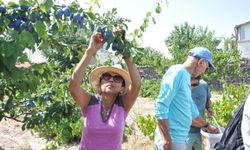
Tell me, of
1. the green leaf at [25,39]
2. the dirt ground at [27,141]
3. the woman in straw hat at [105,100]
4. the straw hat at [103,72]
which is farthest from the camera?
the dirt ground at [27,141]

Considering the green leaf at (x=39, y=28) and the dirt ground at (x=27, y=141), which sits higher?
the green leaf at (x=39, y=28)

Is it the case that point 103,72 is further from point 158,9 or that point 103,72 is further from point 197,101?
point 197,101

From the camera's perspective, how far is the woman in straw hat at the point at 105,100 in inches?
90.4

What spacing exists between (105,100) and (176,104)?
83 cm

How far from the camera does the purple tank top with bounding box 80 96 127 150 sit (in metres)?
2.30

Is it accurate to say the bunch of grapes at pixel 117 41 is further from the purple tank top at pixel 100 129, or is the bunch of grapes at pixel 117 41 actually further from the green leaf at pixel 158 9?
the green leaf at pixel 158 9

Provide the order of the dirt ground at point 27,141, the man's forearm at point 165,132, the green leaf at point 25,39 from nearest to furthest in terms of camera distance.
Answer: the green leaf at point 25,39 → the man's forearm at point 165,132 → the dirt ground at point 27,141

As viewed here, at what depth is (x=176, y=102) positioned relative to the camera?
3051mm

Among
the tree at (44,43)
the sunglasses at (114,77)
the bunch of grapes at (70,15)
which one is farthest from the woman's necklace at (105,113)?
the bunch of grapes at (70,15)

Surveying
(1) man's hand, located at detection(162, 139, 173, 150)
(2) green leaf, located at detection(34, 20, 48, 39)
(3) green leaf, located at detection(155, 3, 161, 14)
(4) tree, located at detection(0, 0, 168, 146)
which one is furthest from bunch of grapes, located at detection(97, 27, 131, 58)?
(1) man's hand, located at detection(162, 139, 173, 150)

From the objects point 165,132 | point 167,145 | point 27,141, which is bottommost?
point 27,141

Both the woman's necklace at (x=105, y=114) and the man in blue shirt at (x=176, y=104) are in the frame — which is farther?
the man in blue shirt at (x=176, y=104)

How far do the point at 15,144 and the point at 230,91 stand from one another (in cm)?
384

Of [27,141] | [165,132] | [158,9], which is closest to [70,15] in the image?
[158,9]
